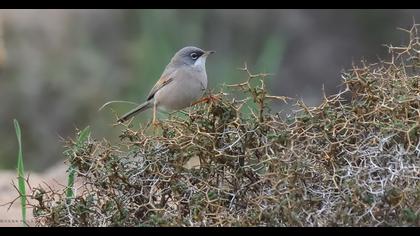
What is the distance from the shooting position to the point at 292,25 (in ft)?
31.3

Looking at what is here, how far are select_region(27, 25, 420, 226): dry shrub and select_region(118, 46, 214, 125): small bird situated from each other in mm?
1447

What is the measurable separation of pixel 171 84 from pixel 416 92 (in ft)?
6.75

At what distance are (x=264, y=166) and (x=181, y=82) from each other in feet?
6.56

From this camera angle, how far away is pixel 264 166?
9.57 ft

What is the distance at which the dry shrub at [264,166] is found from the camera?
2.76m

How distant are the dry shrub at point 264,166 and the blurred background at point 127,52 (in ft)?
13.3

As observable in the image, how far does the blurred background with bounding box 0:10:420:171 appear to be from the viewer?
25.9ft

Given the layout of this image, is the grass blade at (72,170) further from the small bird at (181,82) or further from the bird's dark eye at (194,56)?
the bird's dark eye at (194,56)

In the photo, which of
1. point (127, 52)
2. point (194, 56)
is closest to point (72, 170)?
point (194, 56)

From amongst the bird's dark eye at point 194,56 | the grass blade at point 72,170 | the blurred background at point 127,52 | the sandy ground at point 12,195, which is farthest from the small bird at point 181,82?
the blurred background at point 127,52

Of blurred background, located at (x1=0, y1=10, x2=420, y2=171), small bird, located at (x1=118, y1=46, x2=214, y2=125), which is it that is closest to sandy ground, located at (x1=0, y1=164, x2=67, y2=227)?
small bird, located at (x1=118, y1=46, x2=214, y2=125)

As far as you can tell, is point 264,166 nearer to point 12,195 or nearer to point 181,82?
point 181,82

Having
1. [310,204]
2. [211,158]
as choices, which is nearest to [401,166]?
[310,204]

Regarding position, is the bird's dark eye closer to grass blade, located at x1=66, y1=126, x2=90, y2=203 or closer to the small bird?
the small bird
